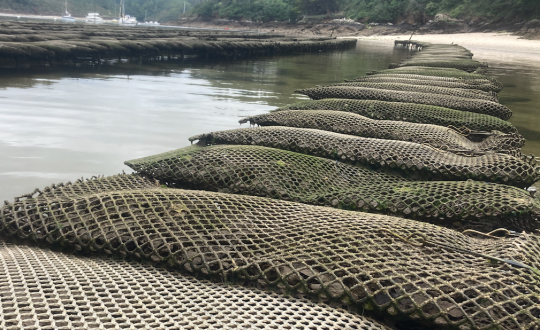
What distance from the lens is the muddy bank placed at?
4702 centimetres

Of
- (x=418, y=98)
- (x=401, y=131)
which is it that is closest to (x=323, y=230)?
(x=401, y=131)

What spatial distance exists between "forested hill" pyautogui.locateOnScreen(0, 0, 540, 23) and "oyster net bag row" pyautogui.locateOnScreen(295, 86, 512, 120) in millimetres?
51905

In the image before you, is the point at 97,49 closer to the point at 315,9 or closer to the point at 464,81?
the point at 464,81

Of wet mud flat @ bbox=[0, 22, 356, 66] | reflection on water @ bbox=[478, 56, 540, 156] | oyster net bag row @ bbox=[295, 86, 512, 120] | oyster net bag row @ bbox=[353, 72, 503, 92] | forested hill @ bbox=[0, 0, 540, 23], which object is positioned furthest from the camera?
forested hill @ bbox=[0, 0, 540, 23]

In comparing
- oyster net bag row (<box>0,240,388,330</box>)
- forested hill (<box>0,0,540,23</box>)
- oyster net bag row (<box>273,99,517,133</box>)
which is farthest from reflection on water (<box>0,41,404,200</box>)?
forested hill (<box>0,0,540,23</box>)

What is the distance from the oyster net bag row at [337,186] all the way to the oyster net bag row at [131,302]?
1.28 m

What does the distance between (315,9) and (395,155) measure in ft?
274

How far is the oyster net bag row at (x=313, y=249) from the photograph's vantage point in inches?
63.6

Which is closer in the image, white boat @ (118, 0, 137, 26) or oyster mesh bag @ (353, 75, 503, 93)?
oyster mesh bag @ (353, 75, 503, 93)

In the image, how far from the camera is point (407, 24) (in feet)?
202

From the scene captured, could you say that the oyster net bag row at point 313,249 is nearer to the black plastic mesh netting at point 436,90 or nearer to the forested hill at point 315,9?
the black plastic mesh netting at point 436,90

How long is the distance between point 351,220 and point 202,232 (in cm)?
79

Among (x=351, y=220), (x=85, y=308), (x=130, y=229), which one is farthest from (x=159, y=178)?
(x=85, y=308)

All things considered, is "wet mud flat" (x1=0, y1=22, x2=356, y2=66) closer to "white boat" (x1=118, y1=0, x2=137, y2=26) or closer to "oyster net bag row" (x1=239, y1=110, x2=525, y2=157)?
"oyster net bag row" (x1=239, y1=110, x2=525, y2=157)
